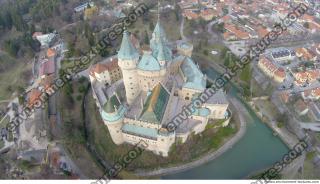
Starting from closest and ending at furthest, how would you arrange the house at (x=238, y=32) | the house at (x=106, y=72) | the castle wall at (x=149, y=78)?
the castle wall at (x=149, y=78)
the house at (x=106, y=72)
the house at (x=238, y=32)

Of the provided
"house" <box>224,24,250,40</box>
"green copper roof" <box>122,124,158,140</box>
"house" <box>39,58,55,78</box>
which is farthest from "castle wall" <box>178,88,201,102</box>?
"house" <box>224,24,250,40</box>

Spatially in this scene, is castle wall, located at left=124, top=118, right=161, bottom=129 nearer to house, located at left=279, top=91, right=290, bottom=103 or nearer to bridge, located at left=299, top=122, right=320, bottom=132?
bridge, located at left=299, top=122, right=320, bottom=132

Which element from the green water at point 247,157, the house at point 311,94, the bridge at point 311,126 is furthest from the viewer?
the house at point 311,94

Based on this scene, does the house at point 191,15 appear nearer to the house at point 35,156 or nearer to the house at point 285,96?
the house at point 285,96

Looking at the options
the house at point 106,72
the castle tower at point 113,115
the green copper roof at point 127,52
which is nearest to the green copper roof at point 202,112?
the castle tower at point 113,115

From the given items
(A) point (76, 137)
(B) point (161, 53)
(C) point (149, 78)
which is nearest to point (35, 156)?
(A) point (76, 137)

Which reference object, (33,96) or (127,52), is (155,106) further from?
(33,96)
